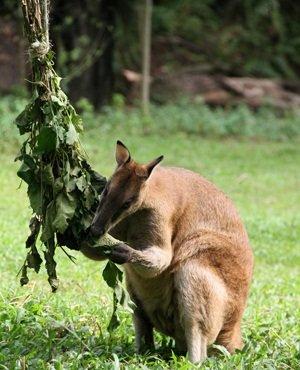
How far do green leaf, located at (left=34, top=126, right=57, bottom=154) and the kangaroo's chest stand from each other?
0.96m

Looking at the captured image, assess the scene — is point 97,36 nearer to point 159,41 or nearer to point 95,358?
point 159,41

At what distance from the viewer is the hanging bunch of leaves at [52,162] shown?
5.19 m

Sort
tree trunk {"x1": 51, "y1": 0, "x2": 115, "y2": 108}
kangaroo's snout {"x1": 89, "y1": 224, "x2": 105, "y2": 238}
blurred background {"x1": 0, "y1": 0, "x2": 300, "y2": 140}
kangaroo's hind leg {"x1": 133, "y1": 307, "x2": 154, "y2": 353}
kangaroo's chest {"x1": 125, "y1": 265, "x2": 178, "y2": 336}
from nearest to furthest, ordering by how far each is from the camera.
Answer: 1. kangaroo's snout {"x1": 89, "y1": 224, "x2": 105, "y2": 238}
2. kangaroo's chest {"x1": 125, "y1": 265, "x2": 178, "y2": 336}
3. kangaroo's hind leg {"x1": 133, "y1": 307, "x2": 154, "y2": 353}
4. tree trunk {"x1": 51, "y1": 0, "x2": 115, "y2": 108}
5. blurred background {"x1": 0, "y1": 0, "x2": 300, "y2": 140}

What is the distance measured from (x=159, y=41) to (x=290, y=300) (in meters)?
17.1

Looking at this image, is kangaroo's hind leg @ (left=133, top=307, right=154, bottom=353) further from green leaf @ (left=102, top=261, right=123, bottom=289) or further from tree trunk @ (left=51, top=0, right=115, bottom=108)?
tree trunk @ (left=51, top=0, right=115, bottom=108)

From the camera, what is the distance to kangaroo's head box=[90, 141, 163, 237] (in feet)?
17.1

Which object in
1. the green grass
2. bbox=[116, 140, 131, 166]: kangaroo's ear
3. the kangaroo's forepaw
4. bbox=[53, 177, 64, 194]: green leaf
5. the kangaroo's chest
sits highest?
bbox=[116, 140, 131, 166]: kangaroo's ear

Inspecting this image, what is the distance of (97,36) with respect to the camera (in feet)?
64.7

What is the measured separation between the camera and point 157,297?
575 centimetres

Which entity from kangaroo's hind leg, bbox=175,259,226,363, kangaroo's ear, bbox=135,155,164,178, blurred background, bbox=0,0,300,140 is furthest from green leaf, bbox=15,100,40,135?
blurred background, bbox=0,0,300,140

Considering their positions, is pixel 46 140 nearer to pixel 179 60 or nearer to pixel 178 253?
pixel 178 253

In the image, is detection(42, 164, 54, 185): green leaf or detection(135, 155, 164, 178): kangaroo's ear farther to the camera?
detection(135, 155, 164, 178): kangaroo's ear

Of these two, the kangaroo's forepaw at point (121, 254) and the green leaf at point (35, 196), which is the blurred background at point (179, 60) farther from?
the kangaroo's forepaw at point (121, 254)

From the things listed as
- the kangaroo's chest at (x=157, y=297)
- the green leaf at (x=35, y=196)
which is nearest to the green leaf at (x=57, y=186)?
the green leaf at (x=35, y=196)
